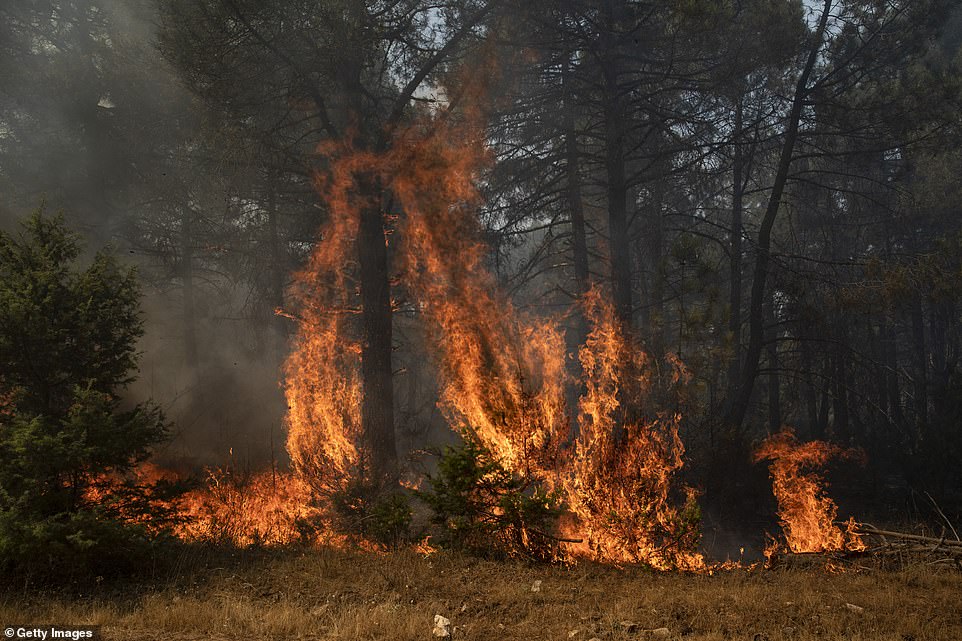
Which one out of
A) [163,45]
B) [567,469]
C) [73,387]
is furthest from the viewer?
[163,45]

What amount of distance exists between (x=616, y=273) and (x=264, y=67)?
918 centimetres

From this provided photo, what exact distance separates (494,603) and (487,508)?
6.98 feet

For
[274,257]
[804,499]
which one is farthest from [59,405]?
[804,499]

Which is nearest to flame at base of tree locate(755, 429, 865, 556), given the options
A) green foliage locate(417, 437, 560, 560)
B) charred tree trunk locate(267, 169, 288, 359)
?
green foliage locate(417, 437, 560, 560)

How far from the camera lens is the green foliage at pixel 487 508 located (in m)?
9.16

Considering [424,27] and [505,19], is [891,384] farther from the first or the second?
[424,27]

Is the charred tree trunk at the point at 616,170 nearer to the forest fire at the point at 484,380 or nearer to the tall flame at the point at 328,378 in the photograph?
the forest fire at the point at 484,380

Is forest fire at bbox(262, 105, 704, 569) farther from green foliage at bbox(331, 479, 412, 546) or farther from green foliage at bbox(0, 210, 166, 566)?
green foliage at bbox(0, 210, 166, 566)

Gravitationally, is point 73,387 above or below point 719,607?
above

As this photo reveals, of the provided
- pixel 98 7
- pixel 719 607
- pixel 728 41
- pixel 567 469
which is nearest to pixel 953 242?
pixel 728 41

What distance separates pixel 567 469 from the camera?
401 inches

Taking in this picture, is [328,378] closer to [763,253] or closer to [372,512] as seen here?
[372,512]

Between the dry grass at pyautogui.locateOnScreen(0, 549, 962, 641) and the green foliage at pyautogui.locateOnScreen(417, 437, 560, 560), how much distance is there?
410mm

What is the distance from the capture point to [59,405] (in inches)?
340
